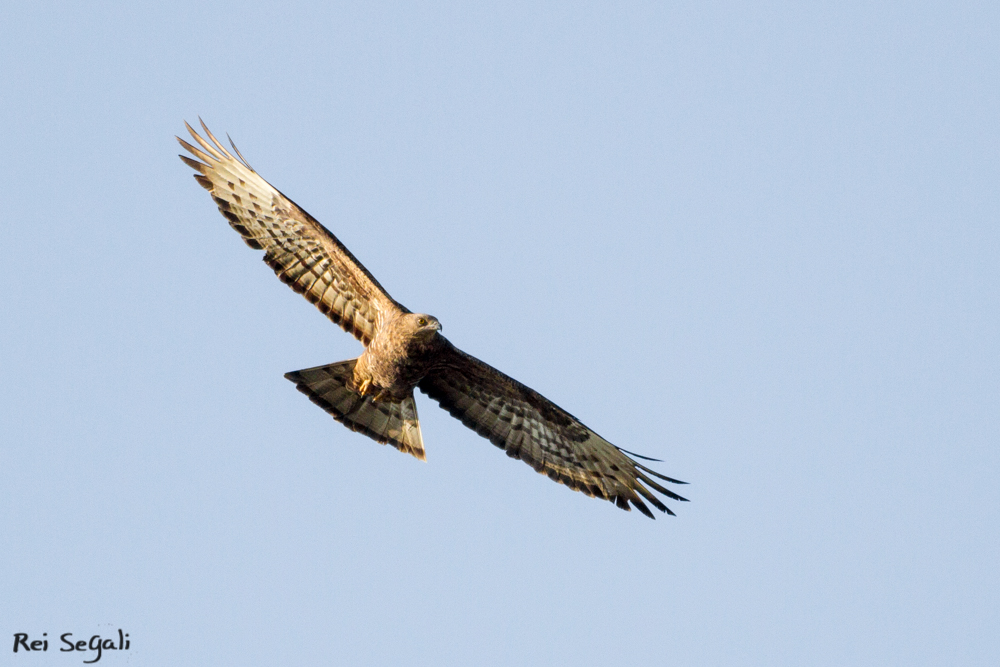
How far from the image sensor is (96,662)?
1148 cm

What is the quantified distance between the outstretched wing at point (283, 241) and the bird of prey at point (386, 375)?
11mm

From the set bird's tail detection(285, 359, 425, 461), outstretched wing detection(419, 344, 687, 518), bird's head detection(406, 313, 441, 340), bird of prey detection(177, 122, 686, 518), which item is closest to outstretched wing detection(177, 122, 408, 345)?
bird of prey detection(177, 122, 686, 518)

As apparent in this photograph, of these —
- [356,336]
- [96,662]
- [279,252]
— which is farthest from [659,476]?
[96,662]

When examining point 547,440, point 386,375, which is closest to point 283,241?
point 386,375

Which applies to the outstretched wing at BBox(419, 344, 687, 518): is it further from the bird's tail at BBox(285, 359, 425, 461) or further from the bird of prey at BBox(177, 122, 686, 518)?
the bird's tail at BBox(285, 359, 425, 461)

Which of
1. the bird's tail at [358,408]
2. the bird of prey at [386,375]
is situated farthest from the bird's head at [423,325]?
the bird's tail at [358,408]

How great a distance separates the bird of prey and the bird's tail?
0.04 ft

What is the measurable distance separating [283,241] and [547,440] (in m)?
3.63

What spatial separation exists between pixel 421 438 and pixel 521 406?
116 centimetres

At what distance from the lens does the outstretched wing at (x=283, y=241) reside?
39.7 ft

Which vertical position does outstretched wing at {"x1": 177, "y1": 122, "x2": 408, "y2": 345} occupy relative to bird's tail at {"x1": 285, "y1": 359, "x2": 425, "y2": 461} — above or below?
above

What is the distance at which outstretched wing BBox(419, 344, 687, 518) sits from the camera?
1256 centimetres

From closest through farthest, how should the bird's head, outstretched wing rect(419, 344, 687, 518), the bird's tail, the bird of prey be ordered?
the bird's head → the bird of prey → the bird's tail → outstretched wing rect(419, 344, 687, 518)

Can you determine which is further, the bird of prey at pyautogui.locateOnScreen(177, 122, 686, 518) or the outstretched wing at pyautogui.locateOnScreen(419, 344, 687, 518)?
the outstretched wing at pyautogui.locateOnScreen(419, 344, 687, 518)
